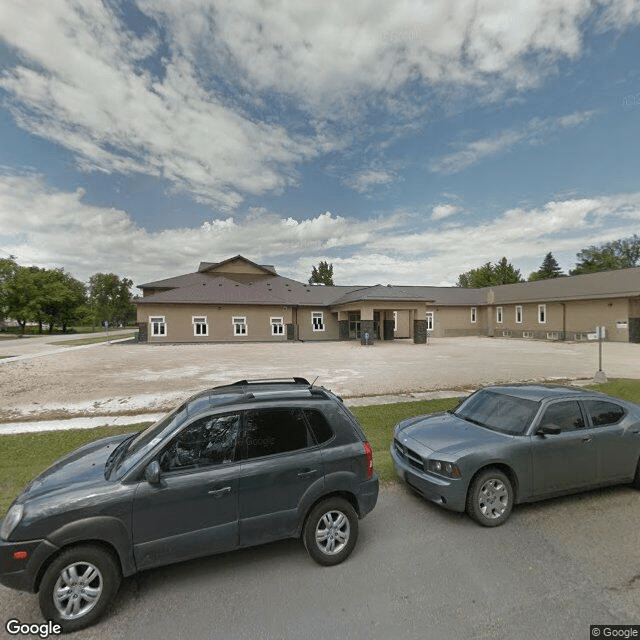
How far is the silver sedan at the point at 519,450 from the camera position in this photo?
4207mm

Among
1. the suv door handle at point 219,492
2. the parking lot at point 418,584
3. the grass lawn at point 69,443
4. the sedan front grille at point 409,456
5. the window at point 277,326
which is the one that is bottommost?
the parking lot at point 418,584

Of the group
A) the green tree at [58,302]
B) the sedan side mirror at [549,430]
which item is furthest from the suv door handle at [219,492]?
the green tree at [58,302]

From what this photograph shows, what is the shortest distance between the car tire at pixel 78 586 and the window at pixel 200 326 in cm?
3200

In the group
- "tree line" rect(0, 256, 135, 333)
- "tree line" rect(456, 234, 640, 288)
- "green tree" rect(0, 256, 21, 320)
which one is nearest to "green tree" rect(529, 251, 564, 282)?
"tree line" rect(456, 234, 640, 288)

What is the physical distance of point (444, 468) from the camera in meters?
4.23

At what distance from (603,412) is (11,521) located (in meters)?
6.90

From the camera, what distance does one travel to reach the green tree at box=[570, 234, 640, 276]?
216ft

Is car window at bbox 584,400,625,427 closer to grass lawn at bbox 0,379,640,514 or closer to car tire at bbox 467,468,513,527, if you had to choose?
car tire at bbox 467,468,513,527

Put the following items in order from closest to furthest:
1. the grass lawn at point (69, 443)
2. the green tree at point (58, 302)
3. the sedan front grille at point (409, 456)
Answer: the sedan front grille at point (409, 456)
the grass lawn at point (69, 443)
the green tree at point (58, 302)

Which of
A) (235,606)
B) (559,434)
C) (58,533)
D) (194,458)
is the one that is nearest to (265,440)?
(194,458)

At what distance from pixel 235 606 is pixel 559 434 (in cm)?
431

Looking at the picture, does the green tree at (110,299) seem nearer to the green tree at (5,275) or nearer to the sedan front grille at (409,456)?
the green tree at (5,275)

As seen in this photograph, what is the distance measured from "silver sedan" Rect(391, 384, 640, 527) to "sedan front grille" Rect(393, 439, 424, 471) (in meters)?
0.01

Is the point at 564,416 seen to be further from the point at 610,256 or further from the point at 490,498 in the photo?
the point at 610,256
